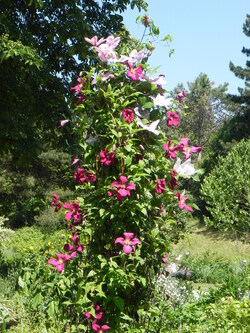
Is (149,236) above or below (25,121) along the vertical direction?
below

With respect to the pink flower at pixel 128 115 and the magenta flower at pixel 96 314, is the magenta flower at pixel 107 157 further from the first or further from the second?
the magenta flower at pixel 96 314

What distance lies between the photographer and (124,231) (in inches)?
141

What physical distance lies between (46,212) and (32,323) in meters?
20.3

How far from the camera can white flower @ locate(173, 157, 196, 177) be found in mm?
3746

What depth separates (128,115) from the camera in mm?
3682

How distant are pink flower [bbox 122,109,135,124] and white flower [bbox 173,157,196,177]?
1.60ft

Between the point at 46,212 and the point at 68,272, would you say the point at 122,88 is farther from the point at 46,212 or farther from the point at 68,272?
the point at 46,212

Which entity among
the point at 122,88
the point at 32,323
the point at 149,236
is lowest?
the point at 32,323

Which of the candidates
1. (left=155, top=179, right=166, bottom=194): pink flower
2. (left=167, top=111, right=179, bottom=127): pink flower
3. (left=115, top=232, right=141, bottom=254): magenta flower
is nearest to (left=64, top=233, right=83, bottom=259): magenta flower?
(left=115, top=232, right=141, bottom=254): magenta flower

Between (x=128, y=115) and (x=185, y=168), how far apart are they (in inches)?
24.0

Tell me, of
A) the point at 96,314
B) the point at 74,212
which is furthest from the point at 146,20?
the point at 96,314

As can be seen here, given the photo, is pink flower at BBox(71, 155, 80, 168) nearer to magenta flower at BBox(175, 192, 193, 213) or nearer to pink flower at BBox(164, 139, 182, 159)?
pink flower at BBox(164, 139, 182, 159)

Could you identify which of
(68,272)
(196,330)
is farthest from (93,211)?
(196,330)

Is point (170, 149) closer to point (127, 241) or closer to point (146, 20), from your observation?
point (127, 241)
